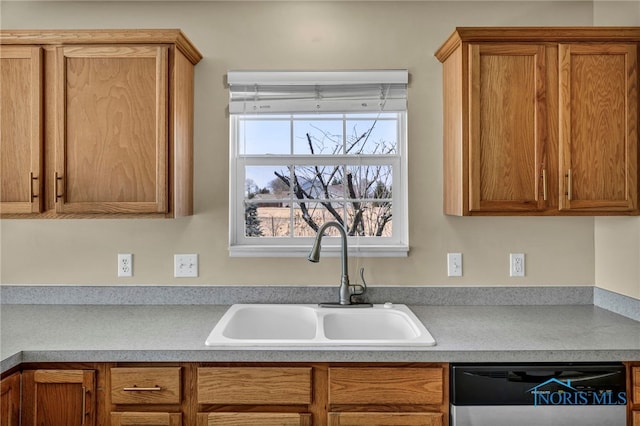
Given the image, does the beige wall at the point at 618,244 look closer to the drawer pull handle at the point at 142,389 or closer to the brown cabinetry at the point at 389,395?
the brown cabinetry at the point at 389,395

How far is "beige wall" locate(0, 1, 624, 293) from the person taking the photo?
2.23 m

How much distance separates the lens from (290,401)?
1541 millimetres

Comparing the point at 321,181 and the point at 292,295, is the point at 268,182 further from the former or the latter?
the point at 292,295

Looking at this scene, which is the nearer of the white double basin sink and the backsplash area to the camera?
the white double basin sink

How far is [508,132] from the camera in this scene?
1.89 metres

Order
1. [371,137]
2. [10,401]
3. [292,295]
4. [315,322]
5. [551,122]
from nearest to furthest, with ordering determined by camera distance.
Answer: [10,401]
[551,122]
[315,322]
[292,295]
[371,137]

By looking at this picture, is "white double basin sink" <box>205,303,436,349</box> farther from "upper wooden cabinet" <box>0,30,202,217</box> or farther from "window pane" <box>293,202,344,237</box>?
"upper wooden cabinet" <box>0,30,202,217</box>

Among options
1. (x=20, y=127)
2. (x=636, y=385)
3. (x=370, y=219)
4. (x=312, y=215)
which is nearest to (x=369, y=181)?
(x=370, y=219)

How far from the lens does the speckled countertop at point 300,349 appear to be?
1.53 meters

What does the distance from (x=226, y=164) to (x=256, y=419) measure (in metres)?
1.24

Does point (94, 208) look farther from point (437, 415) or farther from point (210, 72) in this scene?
point (437, 415)

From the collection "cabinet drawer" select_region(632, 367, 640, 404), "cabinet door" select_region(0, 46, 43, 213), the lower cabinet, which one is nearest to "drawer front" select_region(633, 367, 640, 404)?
"cabinet drawer" select_region(632, 367, 640, 404)

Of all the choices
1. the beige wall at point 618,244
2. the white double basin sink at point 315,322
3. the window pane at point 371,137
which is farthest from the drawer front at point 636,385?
the window pane at point 371,137

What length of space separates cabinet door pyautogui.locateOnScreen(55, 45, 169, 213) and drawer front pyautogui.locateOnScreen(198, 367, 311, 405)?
2.51 feet
